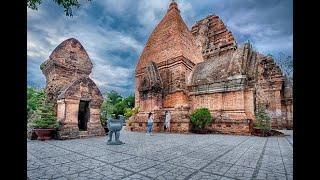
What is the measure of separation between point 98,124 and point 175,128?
19.3ft

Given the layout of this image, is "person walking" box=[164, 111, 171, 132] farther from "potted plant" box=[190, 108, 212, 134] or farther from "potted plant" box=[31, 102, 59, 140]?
"potted plant" box=[31, 102, 59, 140]

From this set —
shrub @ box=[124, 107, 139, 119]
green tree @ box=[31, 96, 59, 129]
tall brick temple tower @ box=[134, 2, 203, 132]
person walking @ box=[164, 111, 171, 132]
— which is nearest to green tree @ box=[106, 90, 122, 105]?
shrub @ box=[124, 107, 139, 119]

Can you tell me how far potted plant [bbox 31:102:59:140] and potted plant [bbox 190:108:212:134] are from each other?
884 cm

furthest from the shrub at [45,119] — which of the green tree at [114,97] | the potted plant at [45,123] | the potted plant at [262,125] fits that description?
the green tree at [114,97]

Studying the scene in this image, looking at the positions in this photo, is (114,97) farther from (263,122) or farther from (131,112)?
(263,122)

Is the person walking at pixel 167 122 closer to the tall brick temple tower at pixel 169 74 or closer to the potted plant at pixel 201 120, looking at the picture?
the tall brick temple tower at pixel 169 74

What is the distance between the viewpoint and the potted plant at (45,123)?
10.0 metres

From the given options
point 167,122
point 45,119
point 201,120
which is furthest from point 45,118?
point 201,120

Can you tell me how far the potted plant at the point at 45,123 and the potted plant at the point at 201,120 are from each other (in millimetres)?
8837

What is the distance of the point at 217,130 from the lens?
1472 centimetres

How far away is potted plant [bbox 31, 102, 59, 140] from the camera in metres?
10.0

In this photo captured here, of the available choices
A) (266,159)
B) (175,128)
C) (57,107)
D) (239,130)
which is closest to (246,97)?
(239,130)

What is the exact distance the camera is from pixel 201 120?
14.8m
